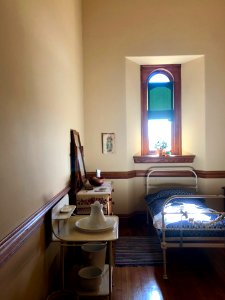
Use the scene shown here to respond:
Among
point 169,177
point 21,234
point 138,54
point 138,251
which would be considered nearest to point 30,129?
point 21,234

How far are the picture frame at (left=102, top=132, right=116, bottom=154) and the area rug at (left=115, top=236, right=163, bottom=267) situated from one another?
1.35 metres

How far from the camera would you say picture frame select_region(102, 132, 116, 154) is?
14.3 feet

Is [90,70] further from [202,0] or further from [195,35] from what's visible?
[202,0]

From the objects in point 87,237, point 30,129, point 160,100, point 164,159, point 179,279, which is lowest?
point 179,279

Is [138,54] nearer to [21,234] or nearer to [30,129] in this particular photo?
[30,129]

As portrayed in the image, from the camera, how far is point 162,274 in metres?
2.67

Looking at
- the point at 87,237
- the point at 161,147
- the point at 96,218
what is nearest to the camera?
the point at 87,237

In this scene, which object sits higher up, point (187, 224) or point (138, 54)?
point (138, 54)

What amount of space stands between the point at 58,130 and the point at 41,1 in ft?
3.37

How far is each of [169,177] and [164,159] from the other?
0.31 meters

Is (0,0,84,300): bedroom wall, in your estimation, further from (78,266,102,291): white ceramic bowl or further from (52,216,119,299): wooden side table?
(78,266,102,291): white ceramic bowl

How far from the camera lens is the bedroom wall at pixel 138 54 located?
427 centimetres

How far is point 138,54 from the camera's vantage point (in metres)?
4.29

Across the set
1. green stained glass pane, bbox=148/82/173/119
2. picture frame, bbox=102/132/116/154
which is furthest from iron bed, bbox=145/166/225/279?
green stained glass pane, bbox=148/82/173/119
